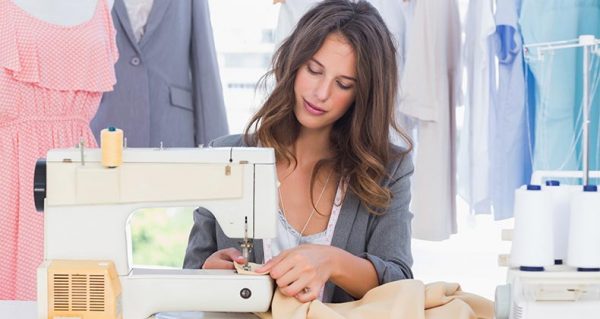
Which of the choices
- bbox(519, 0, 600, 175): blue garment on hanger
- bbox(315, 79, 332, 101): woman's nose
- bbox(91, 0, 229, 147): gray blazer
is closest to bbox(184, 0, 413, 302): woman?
bbox(315, 79, 332, 101): woman's nose

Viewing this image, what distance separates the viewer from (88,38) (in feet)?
9.10

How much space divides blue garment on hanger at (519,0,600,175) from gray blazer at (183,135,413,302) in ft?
3.34

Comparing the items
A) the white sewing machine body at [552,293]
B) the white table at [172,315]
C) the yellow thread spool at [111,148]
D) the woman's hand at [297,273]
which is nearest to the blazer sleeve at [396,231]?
the woman's hand at [297,273]

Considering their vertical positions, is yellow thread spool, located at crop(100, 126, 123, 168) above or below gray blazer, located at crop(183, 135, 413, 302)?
above

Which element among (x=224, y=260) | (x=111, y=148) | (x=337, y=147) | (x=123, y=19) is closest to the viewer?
(x=111, y=148)

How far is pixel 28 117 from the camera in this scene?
2.69m

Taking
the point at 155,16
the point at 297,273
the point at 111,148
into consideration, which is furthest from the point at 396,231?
the point at 155,16

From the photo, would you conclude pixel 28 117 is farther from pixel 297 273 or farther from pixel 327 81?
pixel 297 273

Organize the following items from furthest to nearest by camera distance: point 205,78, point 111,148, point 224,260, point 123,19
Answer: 1. point 205,78
2. point 123,19
3. point 224,260
4. point 111,148

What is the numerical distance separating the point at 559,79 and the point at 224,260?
1.66m

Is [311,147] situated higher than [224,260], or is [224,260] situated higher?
[311,147]

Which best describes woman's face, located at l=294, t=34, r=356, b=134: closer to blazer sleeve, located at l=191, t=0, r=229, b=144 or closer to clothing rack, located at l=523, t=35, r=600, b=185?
clothing rack, located at l=523, t=35, r=600, b=185

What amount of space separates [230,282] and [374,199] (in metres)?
0.58

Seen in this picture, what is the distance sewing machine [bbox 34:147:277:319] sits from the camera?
173 centimetres
